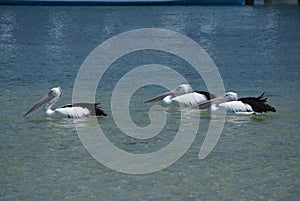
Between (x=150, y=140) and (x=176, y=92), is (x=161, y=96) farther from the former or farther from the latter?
(x=150, y=140)

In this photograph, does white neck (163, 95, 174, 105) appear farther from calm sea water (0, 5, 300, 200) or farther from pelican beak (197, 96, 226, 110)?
pelican beak (197, 96, 226, 110)

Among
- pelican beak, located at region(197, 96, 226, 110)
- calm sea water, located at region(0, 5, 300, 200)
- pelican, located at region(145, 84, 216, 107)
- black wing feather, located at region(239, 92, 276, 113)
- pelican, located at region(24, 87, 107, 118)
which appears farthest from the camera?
pelican, located at region(145, 84, 216, 107)

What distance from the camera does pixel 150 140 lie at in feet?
22.5

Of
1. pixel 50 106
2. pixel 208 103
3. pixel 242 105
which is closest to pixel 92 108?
pixel 50 106

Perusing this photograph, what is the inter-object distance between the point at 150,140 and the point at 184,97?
1278 mm

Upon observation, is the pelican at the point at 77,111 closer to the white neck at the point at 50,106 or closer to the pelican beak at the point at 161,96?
the white neck at the point at 50,106

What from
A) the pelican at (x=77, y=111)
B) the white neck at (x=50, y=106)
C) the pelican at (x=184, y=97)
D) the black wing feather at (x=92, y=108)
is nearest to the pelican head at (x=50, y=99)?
the white neck at (x=50, y=106)

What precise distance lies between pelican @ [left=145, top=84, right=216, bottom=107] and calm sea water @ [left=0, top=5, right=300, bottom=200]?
0.35ft

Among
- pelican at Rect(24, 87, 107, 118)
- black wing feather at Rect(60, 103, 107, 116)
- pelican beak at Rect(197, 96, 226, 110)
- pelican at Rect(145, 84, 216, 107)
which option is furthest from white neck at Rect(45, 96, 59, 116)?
pelican beak at Rect(197, 96, 226, 110)

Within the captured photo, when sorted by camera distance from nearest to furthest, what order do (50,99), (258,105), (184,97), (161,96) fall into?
1. (258,105)
2. (50,99)
3. (184,97)
4. (161,96)

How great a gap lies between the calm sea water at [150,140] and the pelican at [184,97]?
0.11 m

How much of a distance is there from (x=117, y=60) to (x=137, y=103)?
322 cm

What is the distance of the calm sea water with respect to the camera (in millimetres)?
5504

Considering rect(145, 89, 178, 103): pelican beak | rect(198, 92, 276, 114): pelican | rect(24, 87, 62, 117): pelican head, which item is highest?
rect(198, 92, 276, 114): pelican
